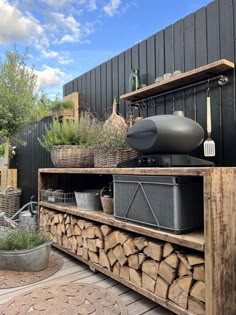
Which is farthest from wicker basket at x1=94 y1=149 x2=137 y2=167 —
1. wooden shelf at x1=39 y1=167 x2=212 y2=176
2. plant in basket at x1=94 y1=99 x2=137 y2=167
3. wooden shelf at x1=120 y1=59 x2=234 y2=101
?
wooden shelf at x1=120 y1=59 x2=234 y2=101

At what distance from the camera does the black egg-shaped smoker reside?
161cm

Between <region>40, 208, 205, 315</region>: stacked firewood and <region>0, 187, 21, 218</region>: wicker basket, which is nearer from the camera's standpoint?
<region>40, 208, 205, 315</region>: stacked firewood

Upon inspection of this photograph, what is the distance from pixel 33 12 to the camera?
3.58m

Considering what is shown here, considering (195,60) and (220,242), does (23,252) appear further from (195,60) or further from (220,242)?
(195,60)

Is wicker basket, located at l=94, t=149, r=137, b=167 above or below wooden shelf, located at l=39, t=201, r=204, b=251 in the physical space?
above

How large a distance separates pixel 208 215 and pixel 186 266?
1.06ft

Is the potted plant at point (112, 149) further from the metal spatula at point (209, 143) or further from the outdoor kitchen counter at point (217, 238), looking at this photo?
the outdoor kitchen counter at point (217, 238)

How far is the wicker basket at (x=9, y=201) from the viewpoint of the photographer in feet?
12.7

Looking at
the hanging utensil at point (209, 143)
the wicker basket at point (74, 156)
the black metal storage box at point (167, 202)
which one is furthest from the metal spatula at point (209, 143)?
the wicker basket at point (74, 156)

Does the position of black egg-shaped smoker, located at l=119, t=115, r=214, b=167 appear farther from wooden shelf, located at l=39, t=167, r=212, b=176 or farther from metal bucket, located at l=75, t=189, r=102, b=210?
metal bucket, located at l=75, t=189, r=102, b=210

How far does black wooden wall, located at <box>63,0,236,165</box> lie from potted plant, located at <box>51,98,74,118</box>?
0.76 metres

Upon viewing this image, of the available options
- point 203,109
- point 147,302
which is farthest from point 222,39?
point 147,302

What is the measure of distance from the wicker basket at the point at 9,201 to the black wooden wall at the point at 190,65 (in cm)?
188

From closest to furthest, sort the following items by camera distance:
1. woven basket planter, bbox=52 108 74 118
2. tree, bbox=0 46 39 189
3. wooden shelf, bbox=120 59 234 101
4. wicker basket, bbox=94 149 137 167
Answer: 1. wooden shelf, bbox=120 59 234 101
2. wicker basket, bbox=94 149 137 167
3. woven basket planter, bbox=52 108 74 118
4. tree, bbox=0 46 39 189
